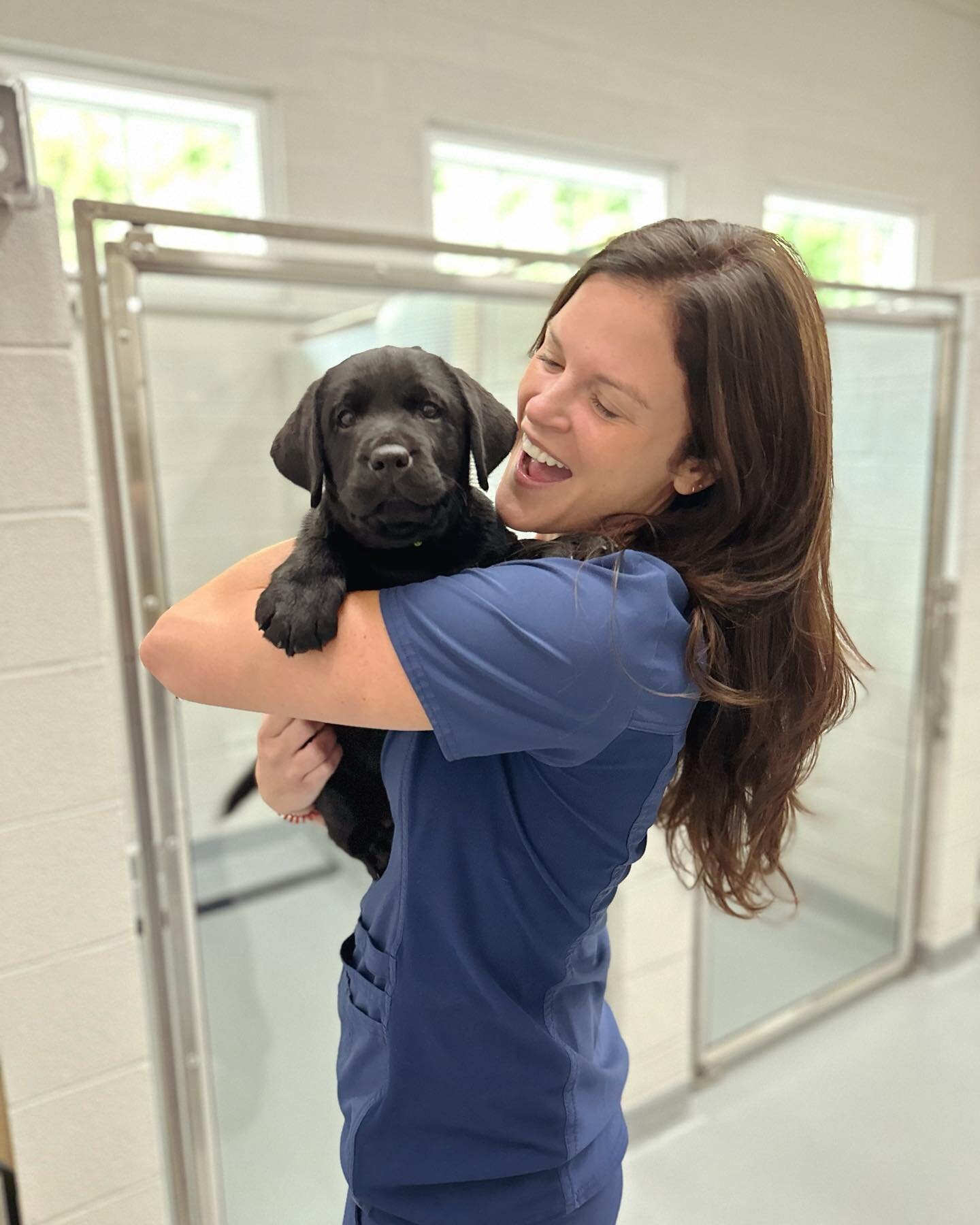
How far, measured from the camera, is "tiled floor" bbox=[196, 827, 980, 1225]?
1550mm

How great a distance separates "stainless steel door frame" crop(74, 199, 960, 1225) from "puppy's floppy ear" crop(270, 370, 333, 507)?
17.9 inches

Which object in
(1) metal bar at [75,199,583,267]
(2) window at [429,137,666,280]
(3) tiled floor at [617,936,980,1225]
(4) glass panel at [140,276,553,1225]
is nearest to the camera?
(1) metal bar at [75,199,583,267]

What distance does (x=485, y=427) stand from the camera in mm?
791

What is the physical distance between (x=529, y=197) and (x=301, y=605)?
3.21 m

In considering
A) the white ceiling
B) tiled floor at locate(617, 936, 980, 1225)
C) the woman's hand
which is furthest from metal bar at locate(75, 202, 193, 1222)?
the white ceiling

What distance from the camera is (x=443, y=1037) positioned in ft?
2.49

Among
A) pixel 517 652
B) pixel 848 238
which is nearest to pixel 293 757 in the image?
pixel 517 652

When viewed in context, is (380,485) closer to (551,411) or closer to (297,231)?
(551,411)

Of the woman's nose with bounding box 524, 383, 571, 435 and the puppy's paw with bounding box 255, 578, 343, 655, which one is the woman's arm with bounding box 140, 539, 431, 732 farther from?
the woman's nose with bounding box 524, 383, 571, 435

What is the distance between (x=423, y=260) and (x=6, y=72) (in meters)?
2.12

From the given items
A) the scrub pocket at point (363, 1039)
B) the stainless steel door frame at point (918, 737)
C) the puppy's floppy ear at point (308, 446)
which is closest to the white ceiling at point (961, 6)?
the stainless steel door frame at point (918, 737)

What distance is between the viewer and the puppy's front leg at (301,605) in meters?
0.65

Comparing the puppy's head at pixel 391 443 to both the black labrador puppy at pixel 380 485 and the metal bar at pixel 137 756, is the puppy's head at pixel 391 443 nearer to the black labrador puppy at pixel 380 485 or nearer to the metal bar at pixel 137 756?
the black labrador puppy at pixel 380 485

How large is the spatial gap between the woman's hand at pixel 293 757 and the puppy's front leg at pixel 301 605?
18 centimetres
